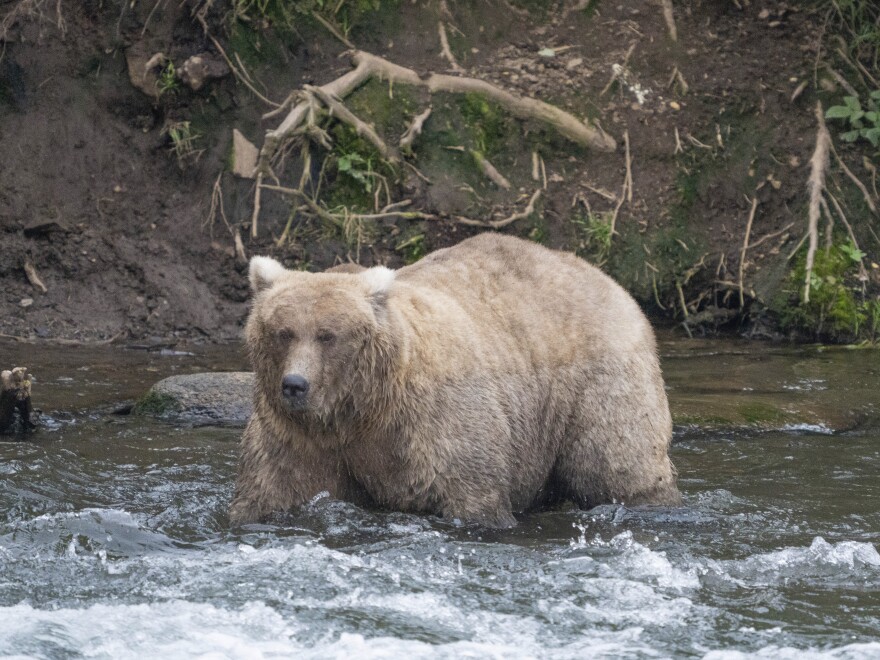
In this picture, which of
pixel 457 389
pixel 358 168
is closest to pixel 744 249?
pixel 358 168

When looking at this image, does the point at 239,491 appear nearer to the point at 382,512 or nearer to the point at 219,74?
the point at 382,512

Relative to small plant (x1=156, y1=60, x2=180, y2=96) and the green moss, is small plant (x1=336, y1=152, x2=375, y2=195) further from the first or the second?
the green moss

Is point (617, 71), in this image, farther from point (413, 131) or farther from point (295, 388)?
point (295, 388)

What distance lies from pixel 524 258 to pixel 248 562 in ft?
8.18

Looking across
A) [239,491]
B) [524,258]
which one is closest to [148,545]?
[239,491]

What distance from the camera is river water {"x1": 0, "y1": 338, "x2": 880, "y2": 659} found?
16.5ft

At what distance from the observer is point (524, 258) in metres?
7.43

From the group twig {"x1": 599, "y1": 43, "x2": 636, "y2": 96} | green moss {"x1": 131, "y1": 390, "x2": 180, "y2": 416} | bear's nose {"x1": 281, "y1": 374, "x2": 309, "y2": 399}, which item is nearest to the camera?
bear's nose {"x1": 281, "y1": 374, "x2": 309, "y2": 399}

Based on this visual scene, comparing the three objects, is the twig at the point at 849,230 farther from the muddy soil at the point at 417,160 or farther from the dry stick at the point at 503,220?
the dry stick at the point at 503,220

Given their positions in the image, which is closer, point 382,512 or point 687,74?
point 382,512

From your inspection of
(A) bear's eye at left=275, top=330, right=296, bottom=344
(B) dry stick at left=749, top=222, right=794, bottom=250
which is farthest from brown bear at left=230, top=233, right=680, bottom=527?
(B) dry stick at left=749, top=222, right=794, bottom=250

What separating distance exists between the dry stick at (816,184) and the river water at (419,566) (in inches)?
126

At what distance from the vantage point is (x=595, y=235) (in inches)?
478

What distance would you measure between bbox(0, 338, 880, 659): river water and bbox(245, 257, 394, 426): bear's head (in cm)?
63
